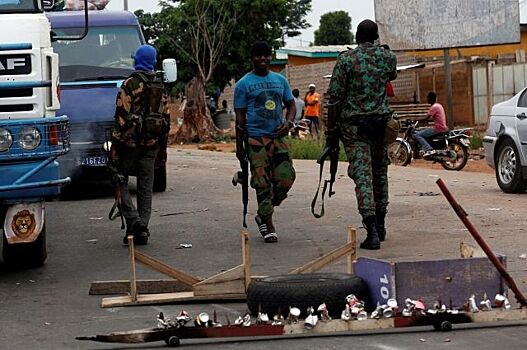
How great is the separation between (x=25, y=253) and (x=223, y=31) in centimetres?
2853

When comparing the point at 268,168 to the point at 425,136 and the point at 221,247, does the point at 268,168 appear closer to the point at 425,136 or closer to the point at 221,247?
the point at 221,247

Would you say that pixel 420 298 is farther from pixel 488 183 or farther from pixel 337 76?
pixel 488 183

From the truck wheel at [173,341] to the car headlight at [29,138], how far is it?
2.56 m

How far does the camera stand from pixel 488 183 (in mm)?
17719

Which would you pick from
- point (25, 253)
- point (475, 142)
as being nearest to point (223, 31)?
point (475, 142)

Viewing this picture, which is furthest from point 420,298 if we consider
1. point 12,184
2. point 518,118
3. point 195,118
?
point 195,118

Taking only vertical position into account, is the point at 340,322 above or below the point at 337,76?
below

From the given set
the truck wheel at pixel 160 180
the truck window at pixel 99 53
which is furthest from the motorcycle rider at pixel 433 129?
the truck window at pixel 99 53

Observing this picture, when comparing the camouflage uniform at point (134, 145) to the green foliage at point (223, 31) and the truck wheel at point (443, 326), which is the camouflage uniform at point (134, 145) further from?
the green foliage at point (223, 31)

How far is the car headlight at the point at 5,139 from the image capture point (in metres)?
8.62

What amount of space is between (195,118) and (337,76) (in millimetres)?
23353

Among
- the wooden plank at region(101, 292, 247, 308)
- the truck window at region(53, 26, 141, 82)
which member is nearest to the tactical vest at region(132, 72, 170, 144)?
the wooden plank at region(101, 292, 247, 308)

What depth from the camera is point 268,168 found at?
36.0ft

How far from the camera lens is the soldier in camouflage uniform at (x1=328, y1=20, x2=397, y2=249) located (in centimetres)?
1020
